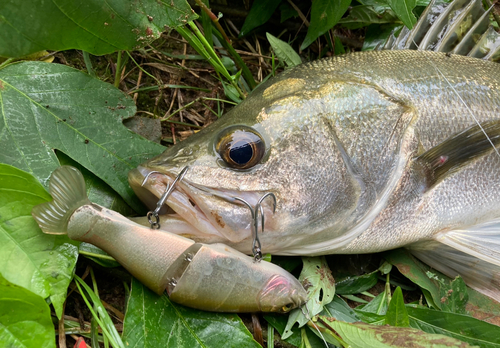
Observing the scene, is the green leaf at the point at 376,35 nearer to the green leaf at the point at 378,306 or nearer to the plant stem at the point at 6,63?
the green leaf at the point at 378,306

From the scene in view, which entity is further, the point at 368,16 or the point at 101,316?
the point at 368,16

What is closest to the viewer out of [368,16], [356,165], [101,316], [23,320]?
[23,320]

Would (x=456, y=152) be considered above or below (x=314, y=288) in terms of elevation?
above

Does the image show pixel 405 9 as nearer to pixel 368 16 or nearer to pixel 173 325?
A: pixel 368 16

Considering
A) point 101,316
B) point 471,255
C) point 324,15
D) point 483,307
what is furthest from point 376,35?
point 101,316

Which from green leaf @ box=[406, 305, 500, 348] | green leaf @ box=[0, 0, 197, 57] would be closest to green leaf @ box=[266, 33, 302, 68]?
green leaf @ box=[0, 0, 197, 57]

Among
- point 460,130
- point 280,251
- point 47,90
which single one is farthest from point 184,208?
point 460,130

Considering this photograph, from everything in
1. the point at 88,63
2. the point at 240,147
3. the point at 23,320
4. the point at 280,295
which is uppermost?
the point at 88,63
